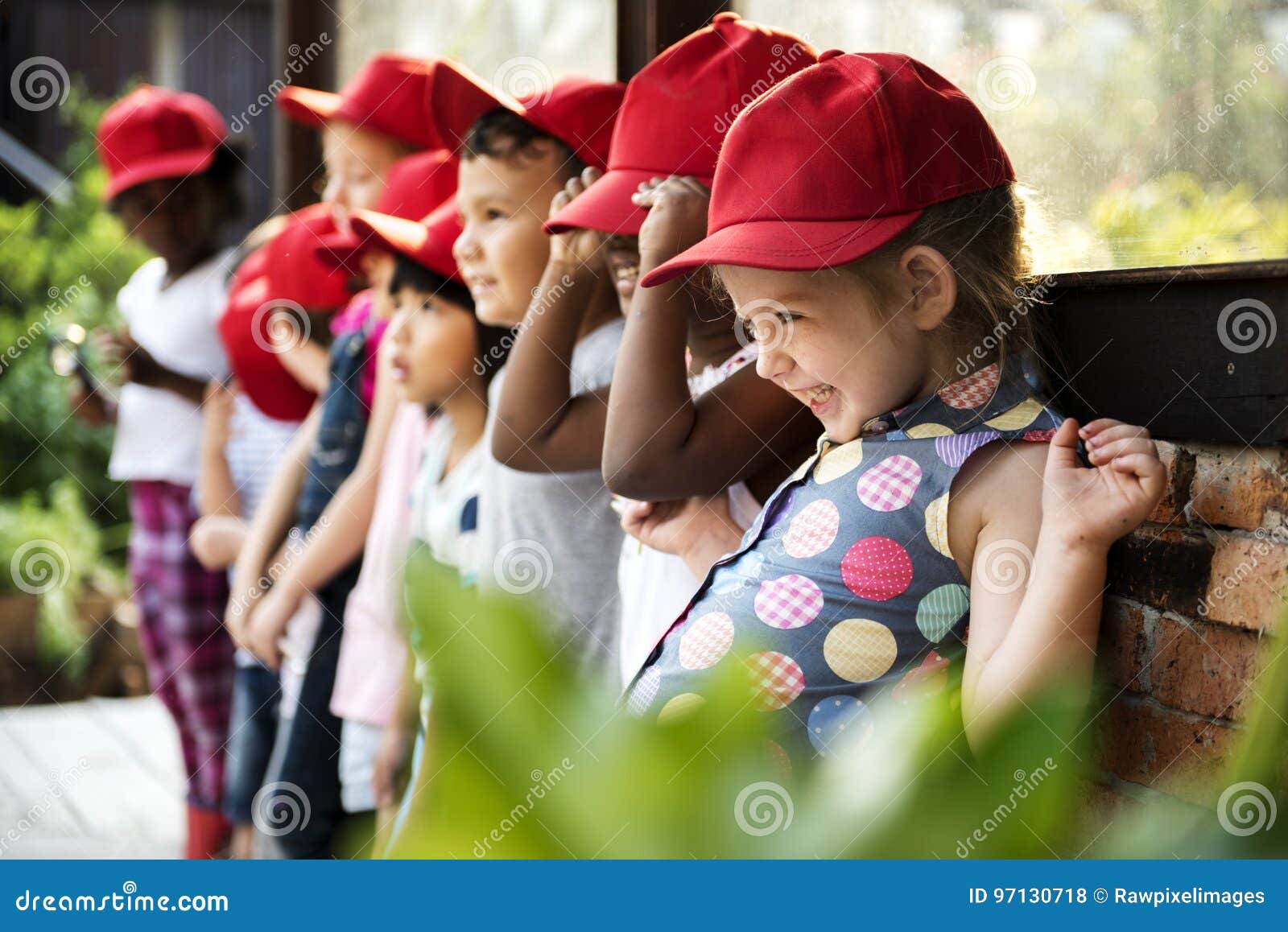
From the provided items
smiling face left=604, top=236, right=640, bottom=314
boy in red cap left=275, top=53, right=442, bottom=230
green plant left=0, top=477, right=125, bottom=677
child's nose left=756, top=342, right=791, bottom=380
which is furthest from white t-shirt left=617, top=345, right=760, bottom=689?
green plant left=0, top=477, right=125, bottom=677

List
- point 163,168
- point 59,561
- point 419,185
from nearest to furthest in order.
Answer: point 419,185 < point 163,168 < point 59,561

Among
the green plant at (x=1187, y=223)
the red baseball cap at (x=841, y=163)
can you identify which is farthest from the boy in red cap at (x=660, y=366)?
the green plant at (x=1187, y=223)

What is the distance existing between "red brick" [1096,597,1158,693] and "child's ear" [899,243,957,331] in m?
0.35

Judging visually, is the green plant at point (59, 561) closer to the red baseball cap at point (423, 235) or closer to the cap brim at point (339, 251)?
the cap brim at point (339, 251)

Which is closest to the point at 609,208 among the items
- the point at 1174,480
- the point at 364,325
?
the point at 1174,480

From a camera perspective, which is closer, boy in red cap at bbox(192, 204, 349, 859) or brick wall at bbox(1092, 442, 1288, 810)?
brick wall at bbox(1092, 442, 1288, 810)

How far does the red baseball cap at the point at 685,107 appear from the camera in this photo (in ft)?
5.27

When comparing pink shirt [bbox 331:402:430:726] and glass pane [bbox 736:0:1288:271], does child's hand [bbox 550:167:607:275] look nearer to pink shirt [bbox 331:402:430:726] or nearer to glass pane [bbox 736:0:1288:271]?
glass pane [bbox 736:0:1288:271]

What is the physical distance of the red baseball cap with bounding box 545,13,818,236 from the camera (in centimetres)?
161

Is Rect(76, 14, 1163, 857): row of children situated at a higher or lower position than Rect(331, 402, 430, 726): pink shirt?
higher

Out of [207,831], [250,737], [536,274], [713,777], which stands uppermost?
[713,777]

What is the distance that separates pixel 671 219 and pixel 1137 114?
0.51 metres

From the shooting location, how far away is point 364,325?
8.89 feet

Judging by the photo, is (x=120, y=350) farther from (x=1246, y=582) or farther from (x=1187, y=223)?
(x=1246, y=582)
